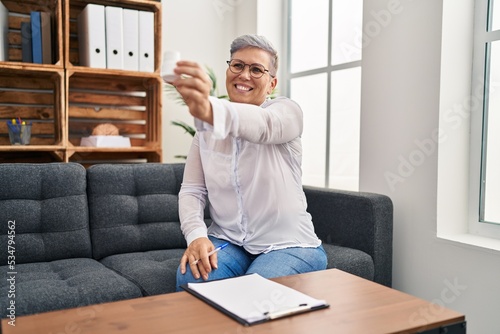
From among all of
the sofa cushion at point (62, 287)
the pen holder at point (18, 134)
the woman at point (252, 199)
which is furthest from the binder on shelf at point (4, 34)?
the woman at point (252, 199)

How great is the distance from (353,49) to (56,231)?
1.91 m

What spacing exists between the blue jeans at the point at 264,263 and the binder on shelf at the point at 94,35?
1.62 meters

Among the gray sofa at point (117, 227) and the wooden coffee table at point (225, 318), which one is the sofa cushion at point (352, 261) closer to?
the gray sofa at point (117, 227)

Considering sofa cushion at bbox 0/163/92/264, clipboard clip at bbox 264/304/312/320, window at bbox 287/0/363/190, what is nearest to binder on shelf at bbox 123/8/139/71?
sofa cushion at bbox 0/163/92/264

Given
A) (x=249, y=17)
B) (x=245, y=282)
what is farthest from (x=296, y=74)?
(x=245, y=282)

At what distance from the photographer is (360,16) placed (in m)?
2.75

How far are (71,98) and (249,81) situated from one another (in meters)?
1.76

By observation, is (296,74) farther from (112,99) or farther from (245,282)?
(245,282)

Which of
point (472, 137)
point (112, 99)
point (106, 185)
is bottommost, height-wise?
point (106, 185)

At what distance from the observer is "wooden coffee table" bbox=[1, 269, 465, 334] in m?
0.94

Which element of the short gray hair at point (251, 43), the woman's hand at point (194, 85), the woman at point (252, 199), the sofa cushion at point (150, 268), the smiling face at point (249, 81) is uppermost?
the short gray hair at point (251, 43)

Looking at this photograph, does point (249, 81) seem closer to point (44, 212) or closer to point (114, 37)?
point (44, 212)

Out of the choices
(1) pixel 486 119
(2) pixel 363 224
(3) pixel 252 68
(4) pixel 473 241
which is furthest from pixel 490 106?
(3) pixel 252 68

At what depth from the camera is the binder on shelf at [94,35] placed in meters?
2.68
